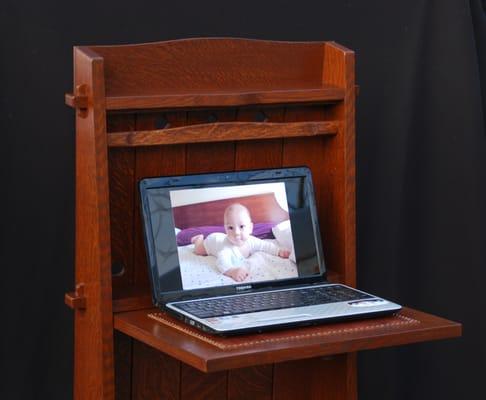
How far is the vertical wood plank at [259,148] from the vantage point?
2.20m

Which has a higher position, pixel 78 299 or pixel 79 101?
pixel 79 101

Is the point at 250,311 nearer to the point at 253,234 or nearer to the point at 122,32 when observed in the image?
the point at 253,234

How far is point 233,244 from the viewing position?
6.98ft

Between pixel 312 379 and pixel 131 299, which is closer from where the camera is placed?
pixel 131 299

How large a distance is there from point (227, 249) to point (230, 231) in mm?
35

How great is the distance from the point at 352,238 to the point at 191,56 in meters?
0.47

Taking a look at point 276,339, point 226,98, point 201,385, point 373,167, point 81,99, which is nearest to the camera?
point 276,339

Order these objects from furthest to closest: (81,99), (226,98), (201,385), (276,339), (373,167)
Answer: (373,167) < (201,385) < (226,98) < (81,99) < (276,339)

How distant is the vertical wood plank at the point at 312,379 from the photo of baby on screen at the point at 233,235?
23 cm

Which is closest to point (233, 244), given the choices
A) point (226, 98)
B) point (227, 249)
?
point (227, 249)

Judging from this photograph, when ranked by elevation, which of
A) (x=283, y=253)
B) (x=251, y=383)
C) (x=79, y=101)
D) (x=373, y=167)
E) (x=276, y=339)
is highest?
(x=79, y=101)

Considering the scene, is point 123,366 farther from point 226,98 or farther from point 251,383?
point 226,98

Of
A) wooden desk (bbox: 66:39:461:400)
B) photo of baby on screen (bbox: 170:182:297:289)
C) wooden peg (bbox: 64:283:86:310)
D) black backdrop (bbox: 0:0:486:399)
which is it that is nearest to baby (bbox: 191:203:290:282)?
photo of baby on screen (bbox: 170:182:297:289)

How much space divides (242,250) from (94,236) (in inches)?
11.3
